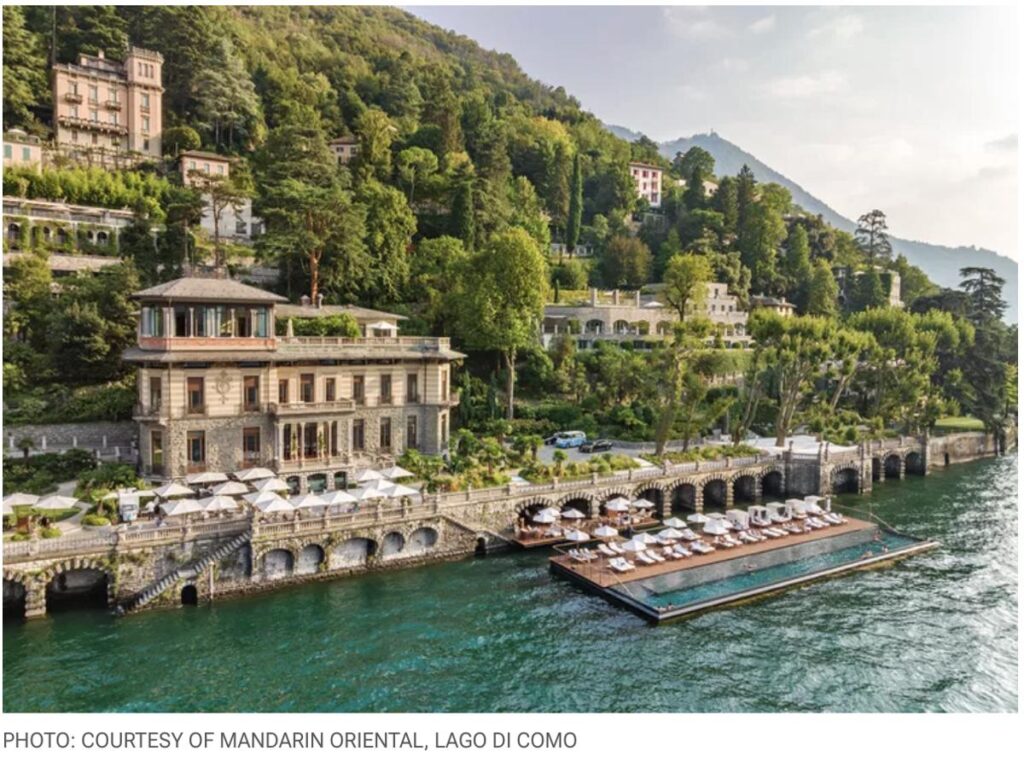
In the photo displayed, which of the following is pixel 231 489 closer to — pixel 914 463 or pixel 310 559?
pixel 310 559

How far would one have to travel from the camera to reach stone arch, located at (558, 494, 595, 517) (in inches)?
1718

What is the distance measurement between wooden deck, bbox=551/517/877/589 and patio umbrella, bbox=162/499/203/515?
18.1 metres

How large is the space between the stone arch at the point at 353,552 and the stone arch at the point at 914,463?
50507mm

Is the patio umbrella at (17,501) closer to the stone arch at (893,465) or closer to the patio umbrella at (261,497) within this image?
the patio umbrella at (261,497)

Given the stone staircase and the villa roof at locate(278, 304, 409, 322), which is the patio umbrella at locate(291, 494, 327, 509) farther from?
the villa roof at locate(278, 304, 409, 322)

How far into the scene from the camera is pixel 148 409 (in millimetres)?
38656

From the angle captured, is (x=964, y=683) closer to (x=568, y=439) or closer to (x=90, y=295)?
(x=568, y=439)

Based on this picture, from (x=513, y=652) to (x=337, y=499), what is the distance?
41.5 ft

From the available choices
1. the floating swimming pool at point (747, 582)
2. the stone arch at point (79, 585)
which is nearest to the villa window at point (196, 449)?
the stone arch at point (79, 585)

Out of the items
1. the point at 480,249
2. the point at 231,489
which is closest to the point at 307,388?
the point at 231,489

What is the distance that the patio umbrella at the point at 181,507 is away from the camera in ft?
108

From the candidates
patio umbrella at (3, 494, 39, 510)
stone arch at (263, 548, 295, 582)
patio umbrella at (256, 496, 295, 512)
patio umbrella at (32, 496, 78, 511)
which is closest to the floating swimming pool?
stone arch at (263, 548, 295, 582)

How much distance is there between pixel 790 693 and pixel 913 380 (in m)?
49.3
